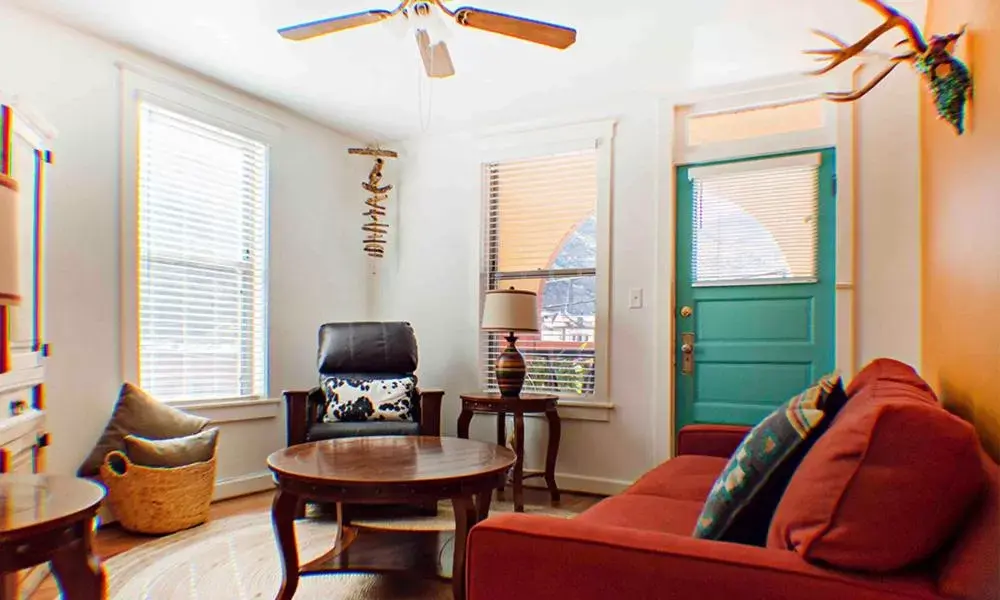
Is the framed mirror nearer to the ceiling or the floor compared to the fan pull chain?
nearer to the floor

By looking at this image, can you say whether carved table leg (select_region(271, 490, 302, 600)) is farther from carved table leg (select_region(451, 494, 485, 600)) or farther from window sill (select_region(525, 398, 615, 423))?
window sill (select_region(525, 398, 615, 423))

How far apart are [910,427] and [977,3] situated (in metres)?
1.37

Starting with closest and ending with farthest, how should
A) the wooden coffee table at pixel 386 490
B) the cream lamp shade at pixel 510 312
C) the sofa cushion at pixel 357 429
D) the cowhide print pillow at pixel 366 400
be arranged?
the wooden coffee table at pixel 386 490 < the sofa cushion at pixel 357 429 < the cowhide print pillow at pixel 366 400 < the cream lamp shade at pixel 510 312

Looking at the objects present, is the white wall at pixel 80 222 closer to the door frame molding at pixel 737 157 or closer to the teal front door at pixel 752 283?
the door frame molding at pixel 737 157

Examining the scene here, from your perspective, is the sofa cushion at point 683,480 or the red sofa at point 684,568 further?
the sofa cushion at point 683,480

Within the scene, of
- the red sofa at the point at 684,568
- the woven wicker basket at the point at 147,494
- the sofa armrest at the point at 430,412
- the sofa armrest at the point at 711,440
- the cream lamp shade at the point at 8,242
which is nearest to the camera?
the red sofa at the point at 684,568

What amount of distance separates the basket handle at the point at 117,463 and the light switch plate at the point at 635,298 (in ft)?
9.05

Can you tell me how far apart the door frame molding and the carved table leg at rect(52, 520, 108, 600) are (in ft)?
10.0

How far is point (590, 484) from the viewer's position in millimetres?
4043

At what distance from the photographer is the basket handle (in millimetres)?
3027

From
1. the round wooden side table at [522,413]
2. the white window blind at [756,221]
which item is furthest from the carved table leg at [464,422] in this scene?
the white window blind at [756,221]

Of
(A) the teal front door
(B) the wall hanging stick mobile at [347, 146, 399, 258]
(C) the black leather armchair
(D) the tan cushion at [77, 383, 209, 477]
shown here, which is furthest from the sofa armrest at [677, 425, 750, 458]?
(B) the wall hanging stick mobile at [347, 146, 399, 258]

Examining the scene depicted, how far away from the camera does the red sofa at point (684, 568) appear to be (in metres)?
0.95

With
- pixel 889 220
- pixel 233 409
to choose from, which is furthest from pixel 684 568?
pixel 233 409
